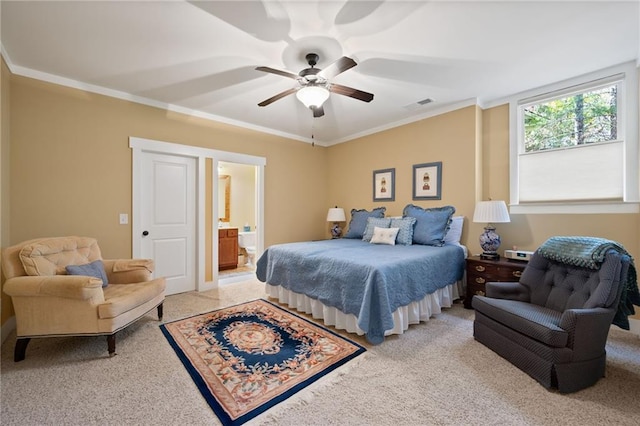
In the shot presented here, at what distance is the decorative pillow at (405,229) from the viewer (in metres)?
3.60

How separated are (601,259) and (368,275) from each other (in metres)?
1.68

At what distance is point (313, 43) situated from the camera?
2291 mm

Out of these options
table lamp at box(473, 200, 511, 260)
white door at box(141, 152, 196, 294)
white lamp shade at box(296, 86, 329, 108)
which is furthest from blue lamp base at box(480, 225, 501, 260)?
white door at box(141, 152, 196, 294)

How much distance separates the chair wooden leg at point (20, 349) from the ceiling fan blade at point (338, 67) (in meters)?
3.15

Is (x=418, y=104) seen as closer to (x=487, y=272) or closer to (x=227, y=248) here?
(x=487, y=272)

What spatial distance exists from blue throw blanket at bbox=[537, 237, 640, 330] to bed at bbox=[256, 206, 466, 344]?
1100mm

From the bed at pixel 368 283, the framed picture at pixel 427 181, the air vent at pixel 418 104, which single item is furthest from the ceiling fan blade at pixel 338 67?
the framed picture at pixel 427 181

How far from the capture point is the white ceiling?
1.93 metres

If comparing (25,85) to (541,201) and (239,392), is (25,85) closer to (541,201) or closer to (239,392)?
(239,392)

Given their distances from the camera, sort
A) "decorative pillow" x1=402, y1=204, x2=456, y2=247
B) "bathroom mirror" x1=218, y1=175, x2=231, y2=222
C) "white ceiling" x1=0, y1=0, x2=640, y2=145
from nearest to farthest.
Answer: "white ceiling" x1=0, y1=0, x2=640, y2=145
"decorative pillow" x1=402, y1=204, x2=456, y2=247
"bathroom mirror" x1=218, y1=175, x2=231, y2=222

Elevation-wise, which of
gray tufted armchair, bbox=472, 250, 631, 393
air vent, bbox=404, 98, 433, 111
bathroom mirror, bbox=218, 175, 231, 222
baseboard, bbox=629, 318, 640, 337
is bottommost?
baseboard, bbox=629, 318, 640, 337

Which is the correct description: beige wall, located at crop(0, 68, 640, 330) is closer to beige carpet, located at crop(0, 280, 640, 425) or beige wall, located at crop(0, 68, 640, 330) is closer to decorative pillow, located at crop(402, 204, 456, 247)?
decorative pillow, located at crop(402, 204, 456, 247)

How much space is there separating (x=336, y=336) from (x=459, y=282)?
1.92m

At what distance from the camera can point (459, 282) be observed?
11.3ft
